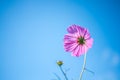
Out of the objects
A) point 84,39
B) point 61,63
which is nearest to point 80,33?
point 84,39

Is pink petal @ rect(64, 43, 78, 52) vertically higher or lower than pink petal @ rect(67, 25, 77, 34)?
lower

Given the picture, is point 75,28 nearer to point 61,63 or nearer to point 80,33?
point 80,33

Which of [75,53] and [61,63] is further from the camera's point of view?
[61,63]

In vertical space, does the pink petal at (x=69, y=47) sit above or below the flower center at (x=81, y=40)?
below

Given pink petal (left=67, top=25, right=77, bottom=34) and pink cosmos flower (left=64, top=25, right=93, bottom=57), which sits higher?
pink petal (left=67, top=25, right=77, bottom=34)

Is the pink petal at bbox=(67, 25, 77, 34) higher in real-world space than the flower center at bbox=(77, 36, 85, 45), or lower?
higher

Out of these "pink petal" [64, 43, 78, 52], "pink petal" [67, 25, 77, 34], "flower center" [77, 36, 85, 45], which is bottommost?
"pink petal" [64, 43, 78, 52]

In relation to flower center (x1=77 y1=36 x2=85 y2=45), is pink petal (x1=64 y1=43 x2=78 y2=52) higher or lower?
lower
